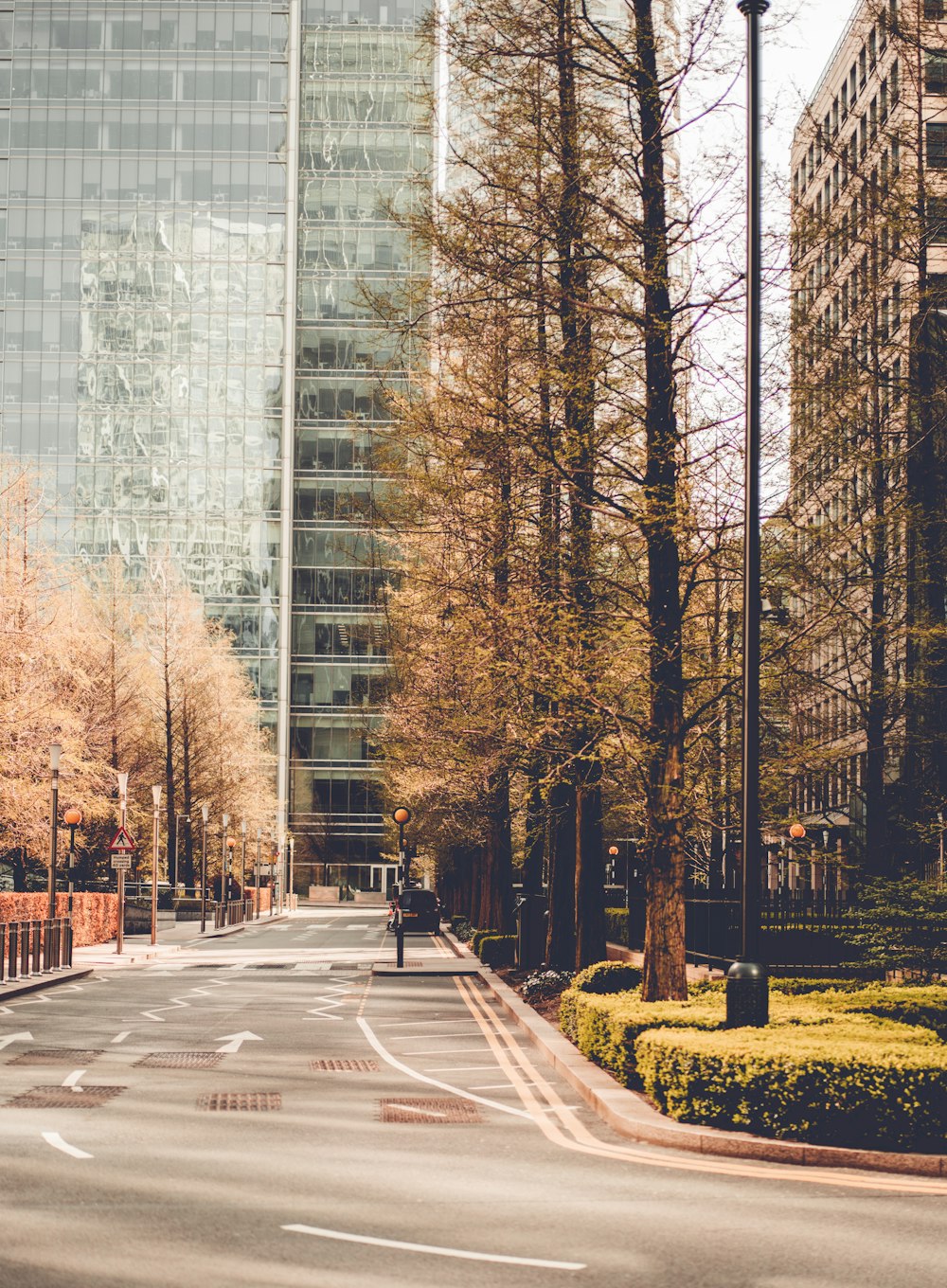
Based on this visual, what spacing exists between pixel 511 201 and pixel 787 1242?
12.4m

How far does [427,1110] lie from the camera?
13.7 metres

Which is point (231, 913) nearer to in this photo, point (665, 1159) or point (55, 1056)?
point (55, 1056)

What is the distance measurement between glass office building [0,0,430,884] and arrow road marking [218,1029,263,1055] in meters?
89.1

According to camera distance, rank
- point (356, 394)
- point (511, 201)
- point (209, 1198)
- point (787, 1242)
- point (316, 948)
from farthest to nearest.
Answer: point (356, 394)
point (316, 948)
point (511, 201)
point (209, 1198)
point (787, 1242)

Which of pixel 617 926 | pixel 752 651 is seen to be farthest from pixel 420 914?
pixel 752 651

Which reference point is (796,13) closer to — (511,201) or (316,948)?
(511,201)

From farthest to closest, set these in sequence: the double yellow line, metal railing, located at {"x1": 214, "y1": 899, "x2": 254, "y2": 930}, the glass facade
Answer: the glass facade
metal railing, located at {"x1": 214, "y1": 899, "x2": 254, "y2": 930}
the double yellow line

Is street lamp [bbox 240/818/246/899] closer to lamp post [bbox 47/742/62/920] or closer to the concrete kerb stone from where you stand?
lamp post [bbox 47/742/62/920]

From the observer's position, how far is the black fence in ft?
79.5

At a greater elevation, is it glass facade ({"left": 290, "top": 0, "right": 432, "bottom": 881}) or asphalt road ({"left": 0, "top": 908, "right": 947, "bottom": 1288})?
glass facade ({"left": 290, "top": 0, "right": 432, "bottom": 881})

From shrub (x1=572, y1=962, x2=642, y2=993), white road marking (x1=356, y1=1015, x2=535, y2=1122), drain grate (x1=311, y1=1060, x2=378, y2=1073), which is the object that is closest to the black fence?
shrub (x1=572, y1=962, x2=642, y2=993)

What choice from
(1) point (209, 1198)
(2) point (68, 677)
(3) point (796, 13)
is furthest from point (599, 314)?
(2) point (68, 677)

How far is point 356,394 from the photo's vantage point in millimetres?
120188

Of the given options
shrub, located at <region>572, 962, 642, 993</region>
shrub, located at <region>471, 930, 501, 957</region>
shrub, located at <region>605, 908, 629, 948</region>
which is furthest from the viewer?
shrub, located at <region>471, 930, 501, 957</region>
